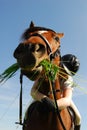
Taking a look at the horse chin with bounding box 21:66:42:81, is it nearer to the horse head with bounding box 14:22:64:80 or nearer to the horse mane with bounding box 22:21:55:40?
the horse head with bounding box 14:22:64:80

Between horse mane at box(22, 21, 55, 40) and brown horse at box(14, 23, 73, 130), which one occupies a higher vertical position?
horse mane at box(22, 21, 55, 40)

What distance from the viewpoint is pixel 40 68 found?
17.4ft

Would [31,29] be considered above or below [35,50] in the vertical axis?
above

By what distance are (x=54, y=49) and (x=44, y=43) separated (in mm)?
682

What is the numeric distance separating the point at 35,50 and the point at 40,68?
43cm

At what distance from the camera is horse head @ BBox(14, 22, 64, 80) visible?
15.9ft

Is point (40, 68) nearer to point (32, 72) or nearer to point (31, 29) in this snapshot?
point (32, 72)

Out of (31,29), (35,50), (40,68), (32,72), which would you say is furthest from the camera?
(31,29)

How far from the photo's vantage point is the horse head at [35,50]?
15.9 feet

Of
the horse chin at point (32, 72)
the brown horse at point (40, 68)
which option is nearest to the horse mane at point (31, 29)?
the brown horse at point (40, 68)

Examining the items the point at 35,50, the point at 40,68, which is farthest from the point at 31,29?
the point at 35,50

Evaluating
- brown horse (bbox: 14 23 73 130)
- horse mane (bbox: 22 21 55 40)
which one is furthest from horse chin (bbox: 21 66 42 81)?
horse mane (bbox: 22 21 55 40)

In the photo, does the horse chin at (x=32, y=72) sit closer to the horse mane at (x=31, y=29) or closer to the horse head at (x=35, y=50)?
the horse head at (x=35, y=50)

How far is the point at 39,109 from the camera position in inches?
225
